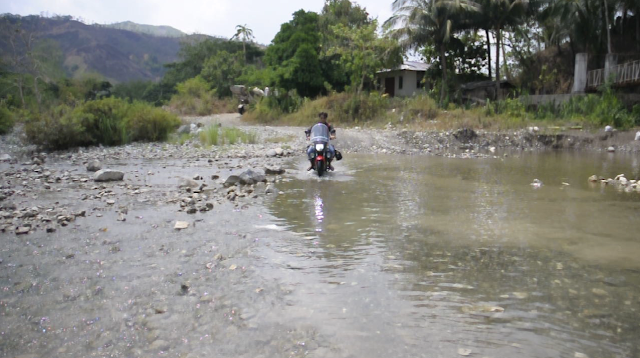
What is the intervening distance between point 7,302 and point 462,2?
26872 mm

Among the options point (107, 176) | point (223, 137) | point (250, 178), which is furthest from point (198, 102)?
point (250, 178)

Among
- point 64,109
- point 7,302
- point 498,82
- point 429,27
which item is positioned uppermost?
point 429,27

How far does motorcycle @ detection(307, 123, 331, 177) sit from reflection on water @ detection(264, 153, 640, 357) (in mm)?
1606

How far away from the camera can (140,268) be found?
4355 millimetres

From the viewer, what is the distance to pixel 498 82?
27.7m

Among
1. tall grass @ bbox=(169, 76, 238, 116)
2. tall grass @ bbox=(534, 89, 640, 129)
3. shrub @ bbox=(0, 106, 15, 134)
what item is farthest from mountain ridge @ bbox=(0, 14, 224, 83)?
tall grass @ bbox=(534, 89, 640, 129)

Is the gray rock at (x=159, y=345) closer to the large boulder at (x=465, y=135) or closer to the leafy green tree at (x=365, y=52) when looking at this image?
the large boulder at (x=465, y=135)

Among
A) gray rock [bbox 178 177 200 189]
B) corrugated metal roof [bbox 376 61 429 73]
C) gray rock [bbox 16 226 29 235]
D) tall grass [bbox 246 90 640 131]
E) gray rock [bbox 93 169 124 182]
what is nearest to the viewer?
gray rock [bbox 16 226 29 235]

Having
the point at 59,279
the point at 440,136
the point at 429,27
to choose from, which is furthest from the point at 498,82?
the point at 59,279

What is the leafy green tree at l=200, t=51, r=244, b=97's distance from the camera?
41688mm

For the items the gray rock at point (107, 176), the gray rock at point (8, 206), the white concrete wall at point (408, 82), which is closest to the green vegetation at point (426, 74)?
the white concrete wall at point (408, 82)

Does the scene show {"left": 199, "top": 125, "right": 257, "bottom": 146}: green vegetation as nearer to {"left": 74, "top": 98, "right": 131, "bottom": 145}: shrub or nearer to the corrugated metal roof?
{"left": 74, "top": 98, "right": 131, "bottom": 145}: shrub

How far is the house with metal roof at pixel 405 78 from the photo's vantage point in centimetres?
3472

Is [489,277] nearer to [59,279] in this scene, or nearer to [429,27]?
[59,279]
